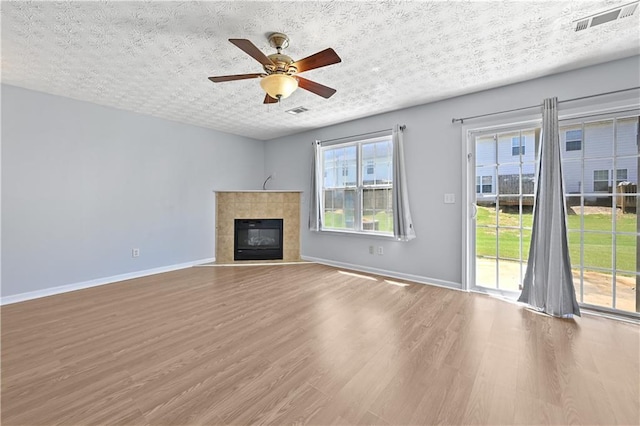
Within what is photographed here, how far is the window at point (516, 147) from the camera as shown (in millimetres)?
3314

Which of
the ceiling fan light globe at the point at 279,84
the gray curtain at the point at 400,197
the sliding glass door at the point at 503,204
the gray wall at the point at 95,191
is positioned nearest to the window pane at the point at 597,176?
the sliding glass door at the point at 503,204

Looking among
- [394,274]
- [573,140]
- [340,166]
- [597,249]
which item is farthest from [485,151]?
[340,166]

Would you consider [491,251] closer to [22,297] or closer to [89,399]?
[89,399]

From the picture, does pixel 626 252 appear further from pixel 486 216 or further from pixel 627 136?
pixel 486 216

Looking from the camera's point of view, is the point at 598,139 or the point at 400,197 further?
the point at 400,197

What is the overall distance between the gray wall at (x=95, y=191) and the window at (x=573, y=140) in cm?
535

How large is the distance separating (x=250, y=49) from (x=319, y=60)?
508mm

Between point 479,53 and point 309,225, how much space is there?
3.72 m

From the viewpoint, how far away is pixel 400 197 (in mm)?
4078

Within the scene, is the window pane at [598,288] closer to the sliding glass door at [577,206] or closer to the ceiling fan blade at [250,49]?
the sliding glass door at [577,206]

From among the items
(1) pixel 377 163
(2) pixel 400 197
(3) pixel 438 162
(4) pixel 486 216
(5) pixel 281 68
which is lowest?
(4) pixel 486 216

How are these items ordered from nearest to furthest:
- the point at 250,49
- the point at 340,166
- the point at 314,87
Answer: the point at 250,49, the point at 314,87, the point at 340,166

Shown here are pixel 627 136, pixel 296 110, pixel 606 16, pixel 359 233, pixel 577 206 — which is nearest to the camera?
pixel 606 16

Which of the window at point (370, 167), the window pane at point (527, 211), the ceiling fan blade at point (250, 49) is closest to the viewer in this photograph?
the ceiling fan blade at point (250, 49)
